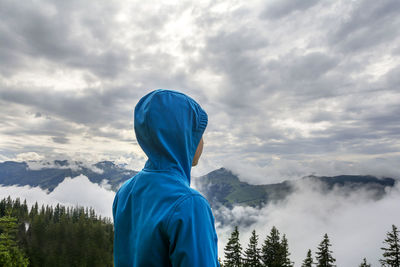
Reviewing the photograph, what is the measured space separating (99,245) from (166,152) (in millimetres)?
106415

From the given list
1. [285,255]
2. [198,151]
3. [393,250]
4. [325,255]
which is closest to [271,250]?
[285,255]

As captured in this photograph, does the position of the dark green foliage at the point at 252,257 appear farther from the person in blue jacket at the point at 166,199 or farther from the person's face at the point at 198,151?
the person in blue jacket at the point at 166,199

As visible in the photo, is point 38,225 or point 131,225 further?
point 38,225

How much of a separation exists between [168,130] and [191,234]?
2.87 feet

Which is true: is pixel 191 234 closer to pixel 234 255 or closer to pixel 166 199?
pixel 166 199

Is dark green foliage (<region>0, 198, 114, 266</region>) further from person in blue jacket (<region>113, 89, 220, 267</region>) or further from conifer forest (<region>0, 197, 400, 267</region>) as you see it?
person in blue jacket (<region>113, 89, 220, 267</region>)

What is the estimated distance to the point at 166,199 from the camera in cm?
183

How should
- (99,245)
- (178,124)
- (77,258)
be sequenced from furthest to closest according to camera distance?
(99,245)
(77,258)
(178,124)

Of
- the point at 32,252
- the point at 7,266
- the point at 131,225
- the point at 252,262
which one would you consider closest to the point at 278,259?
the point at 252,262

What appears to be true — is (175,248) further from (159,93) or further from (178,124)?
(159,93)

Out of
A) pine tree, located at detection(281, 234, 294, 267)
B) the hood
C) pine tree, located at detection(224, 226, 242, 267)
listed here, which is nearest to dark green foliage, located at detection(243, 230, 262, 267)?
pine tree, located at detection(224, 226, 242, 267)

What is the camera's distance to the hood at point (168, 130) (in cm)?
214

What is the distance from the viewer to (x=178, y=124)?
2.17m

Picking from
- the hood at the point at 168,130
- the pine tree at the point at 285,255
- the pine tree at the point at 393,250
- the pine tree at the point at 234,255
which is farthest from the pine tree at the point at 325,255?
the hood at the point at 168,130
